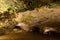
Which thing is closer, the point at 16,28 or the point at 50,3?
the point at 16,28

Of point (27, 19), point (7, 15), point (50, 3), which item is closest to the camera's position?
Result: point (27, 19)

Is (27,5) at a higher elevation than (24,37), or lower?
higher

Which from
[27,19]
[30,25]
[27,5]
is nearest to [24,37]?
[30,25]

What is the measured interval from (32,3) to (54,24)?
10.6 feet

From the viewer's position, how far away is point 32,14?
945 centimetres

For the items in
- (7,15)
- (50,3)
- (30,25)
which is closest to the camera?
(30,25)

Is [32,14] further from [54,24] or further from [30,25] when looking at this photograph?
[54,24]

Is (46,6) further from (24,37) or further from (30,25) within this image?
(24,37)

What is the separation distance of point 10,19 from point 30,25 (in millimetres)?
1660

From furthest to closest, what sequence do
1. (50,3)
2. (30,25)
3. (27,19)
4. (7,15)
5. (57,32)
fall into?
(50,3)
(7,15)
(27,19)
(30,25)
(57,32)

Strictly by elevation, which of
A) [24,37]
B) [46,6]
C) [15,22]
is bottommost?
[24,37]

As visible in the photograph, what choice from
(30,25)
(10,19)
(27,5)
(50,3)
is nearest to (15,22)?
(10,19)

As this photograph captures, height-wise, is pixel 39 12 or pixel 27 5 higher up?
pixel 27 5

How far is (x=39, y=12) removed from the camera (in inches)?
377
